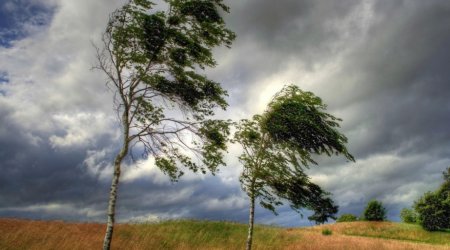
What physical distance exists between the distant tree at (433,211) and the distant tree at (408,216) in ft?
9.86

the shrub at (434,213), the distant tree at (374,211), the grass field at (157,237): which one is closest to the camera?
the grass field at (157,237)

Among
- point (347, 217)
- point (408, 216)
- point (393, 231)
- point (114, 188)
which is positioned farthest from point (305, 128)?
point (347, 217)

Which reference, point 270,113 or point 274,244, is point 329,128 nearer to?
point 270,113

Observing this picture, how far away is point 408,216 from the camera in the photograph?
4231 cm

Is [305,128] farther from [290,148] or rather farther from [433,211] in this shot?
[433,211]

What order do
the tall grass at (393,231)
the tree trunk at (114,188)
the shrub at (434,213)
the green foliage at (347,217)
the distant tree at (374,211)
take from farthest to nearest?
the green foliage at (347,217) < the distant tree at (374,211) < the shrub at (434,213) < the tall grass at (393,231) < the tree trunk at (114,188)

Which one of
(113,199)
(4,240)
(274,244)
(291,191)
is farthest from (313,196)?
(4,240)

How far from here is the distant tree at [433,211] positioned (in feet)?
119

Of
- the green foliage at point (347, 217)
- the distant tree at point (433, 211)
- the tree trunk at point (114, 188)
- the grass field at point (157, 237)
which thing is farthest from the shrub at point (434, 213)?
the tree trunk at point (114, 188)

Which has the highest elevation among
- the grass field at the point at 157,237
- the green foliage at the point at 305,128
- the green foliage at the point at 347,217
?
the green foliage at the point at 305,128

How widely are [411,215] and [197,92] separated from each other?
127 feet

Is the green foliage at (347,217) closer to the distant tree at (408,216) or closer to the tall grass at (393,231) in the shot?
the distant tree at (408,216)

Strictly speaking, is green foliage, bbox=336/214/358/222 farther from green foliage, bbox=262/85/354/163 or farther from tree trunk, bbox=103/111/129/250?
tree trunk, bbox=103/111/129/250

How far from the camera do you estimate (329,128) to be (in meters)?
16.5
